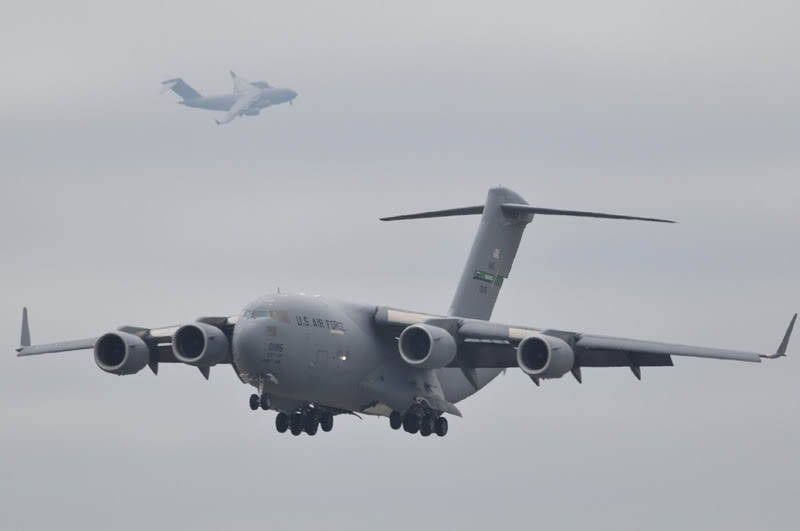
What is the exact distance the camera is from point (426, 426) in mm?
38781

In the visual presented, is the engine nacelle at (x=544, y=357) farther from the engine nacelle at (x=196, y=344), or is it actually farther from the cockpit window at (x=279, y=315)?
the engine nacelle at (x=196, y=344)

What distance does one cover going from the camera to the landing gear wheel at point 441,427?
3903 centimetres

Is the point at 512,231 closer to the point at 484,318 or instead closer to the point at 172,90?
the point at 484,318

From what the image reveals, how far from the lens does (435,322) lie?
1478 inches

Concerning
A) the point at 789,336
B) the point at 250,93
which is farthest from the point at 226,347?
the point at 250,93

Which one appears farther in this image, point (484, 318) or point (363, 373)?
point (484, 318)

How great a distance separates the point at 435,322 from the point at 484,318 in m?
4.24

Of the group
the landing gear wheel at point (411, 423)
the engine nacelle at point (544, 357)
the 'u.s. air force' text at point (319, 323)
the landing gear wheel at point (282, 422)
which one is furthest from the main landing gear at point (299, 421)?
the engine nacelle at point (544, 357)

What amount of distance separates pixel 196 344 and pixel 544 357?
7.06 meters

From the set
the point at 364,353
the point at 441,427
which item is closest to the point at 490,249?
the point at 441,427

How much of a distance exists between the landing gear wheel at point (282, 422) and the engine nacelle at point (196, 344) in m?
2.25

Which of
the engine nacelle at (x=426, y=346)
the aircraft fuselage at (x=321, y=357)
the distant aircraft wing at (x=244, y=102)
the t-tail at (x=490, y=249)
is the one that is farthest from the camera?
the distant aircraft wing at (x=244, y=102)

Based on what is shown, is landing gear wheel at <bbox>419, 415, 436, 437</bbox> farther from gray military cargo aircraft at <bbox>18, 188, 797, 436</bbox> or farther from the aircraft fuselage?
the aircraft fuselage

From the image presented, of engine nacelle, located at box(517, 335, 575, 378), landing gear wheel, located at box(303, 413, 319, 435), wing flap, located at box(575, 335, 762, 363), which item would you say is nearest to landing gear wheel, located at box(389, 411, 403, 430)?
landing gear wheel, located at box(303, 413, 319, 435)
